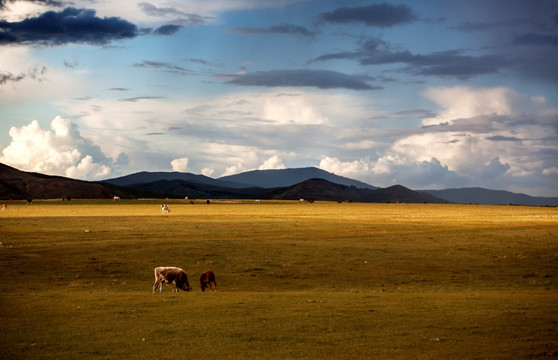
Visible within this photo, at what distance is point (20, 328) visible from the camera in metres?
17.6

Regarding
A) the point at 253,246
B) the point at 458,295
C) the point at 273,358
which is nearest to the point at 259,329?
the point at 273,358

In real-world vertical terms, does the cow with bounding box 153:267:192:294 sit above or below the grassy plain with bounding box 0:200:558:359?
above

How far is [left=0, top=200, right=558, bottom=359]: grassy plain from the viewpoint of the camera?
15.4 metres

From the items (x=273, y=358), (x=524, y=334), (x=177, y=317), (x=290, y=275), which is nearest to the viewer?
(x=273, y=358)

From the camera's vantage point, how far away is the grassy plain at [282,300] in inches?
608

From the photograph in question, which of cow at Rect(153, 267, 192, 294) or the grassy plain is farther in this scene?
cow at Rect(153, 267, 192, 294)

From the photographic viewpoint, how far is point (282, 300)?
23250mm

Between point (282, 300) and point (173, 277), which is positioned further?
point (173, 277)

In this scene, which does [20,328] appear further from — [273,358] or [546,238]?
[546,238]

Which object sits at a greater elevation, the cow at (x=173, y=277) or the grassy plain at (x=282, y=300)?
the cow at (x=173, y=277)

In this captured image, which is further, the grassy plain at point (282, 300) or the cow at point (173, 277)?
the cow at point (173, 277)

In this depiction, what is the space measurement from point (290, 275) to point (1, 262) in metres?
18.8

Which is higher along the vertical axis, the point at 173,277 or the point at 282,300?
the point at 173,277

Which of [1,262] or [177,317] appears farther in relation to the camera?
[1,262]
